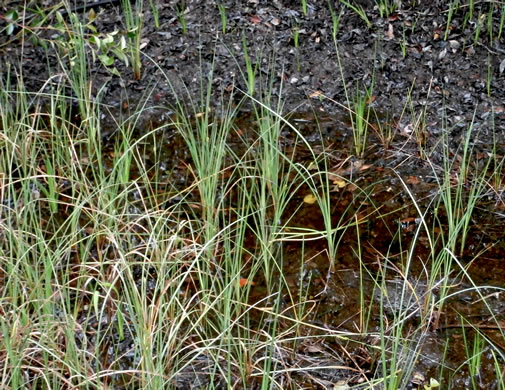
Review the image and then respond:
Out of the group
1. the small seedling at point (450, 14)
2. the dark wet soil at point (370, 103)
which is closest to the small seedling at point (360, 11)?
the dark wet soil at point (370, 103)

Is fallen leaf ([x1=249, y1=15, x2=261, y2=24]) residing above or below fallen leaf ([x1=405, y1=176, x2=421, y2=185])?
above

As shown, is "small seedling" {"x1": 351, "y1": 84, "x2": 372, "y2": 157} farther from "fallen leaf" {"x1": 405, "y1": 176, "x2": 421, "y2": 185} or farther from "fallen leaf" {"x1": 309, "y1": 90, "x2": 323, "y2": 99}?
"fallen leaf" {"x1": 309, "y1": 90, "x2": 323, "y2": 99}

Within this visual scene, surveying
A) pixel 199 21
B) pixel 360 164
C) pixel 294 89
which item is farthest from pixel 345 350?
pixel 199 21

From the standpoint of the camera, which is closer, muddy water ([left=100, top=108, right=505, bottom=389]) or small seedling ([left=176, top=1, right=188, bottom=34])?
muddy water ([left=100, top=108, right=505, bottom=389])

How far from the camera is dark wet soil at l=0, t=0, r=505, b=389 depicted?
257 cm

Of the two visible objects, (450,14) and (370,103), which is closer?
(370,103)

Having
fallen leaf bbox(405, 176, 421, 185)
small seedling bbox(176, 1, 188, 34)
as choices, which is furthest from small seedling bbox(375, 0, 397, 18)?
fallen leaf bbox(405, 176, 421, 185)

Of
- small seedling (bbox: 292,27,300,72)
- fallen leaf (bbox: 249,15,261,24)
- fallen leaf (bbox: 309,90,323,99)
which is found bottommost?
fallen leaf (bbox: 309,90,323,99)

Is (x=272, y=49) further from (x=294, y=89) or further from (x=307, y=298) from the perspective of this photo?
(x=307, y=298)

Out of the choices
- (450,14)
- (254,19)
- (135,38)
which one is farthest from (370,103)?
(135,38)

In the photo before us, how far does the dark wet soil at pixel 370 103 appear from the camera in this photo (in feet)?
8.44

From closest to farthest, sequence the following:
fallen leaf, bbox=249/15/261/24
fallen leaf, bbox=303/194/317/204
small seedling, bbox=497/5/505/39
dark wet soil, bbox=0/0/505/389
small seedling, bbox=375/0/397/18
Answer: dark wet soil, bbox=0/0/505/389 → fallen leaf, bbox=303/194/317/204 → small seedling, bbox=497/5/505/39 → small seedling, bbox=375/0/397/18 → fallen leaf, bbox=249/15/261/24

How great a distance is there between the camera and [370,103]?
11.4 ft

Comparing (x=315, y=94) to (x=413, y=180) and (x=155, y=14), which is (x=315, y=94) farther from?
(x=155, y=14)
